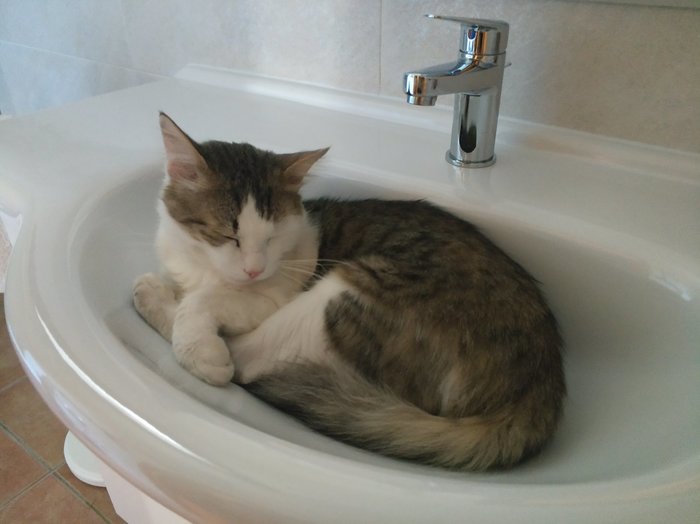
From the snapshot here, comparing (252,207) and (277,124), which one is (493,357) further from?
(277,124)

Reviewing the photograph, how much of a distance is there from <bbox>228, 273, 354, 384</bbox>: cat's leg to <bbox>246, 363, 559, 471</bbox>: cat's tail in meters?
0.06

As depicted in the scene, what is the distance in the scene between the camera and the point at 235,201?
2.26 ft

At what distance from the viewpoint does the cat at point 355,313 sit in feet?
1.81

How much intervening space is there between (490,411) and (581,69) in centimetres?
53

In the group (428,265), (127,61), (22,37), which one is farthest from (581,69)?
(22,37)

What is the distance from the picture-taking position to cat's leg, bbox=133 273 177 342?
0.67 metres

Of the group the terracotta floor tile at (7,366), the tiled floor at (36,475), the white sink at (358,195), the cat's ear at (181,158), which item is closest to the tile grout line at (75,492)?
the tiled floor at (36,475)

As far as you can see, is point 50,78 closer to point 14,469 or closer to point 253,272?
point 14,469

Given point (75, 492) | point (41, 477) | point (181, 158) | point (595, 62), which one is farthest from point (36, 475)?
point (595, 62)

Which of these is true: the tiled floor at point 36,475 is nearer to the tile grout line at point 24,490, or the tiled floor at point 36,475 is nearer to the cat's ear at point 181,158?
the tile grout line at point 24,490

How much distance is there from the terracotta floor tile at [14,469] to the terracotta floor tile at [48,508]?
29 mm

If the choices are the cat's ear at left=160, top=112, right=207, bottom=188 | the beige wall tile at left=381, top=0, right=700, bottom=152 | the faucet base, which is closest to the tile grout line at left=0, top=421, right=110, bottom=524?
the cat's ear at left=160, top=112, right=207, bottom=188

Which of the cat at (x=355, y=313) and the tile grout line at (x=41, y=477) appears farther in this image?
the tile grout line at (x=41, y=477)

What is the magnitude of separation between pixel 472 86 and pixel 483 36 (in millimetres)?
65
